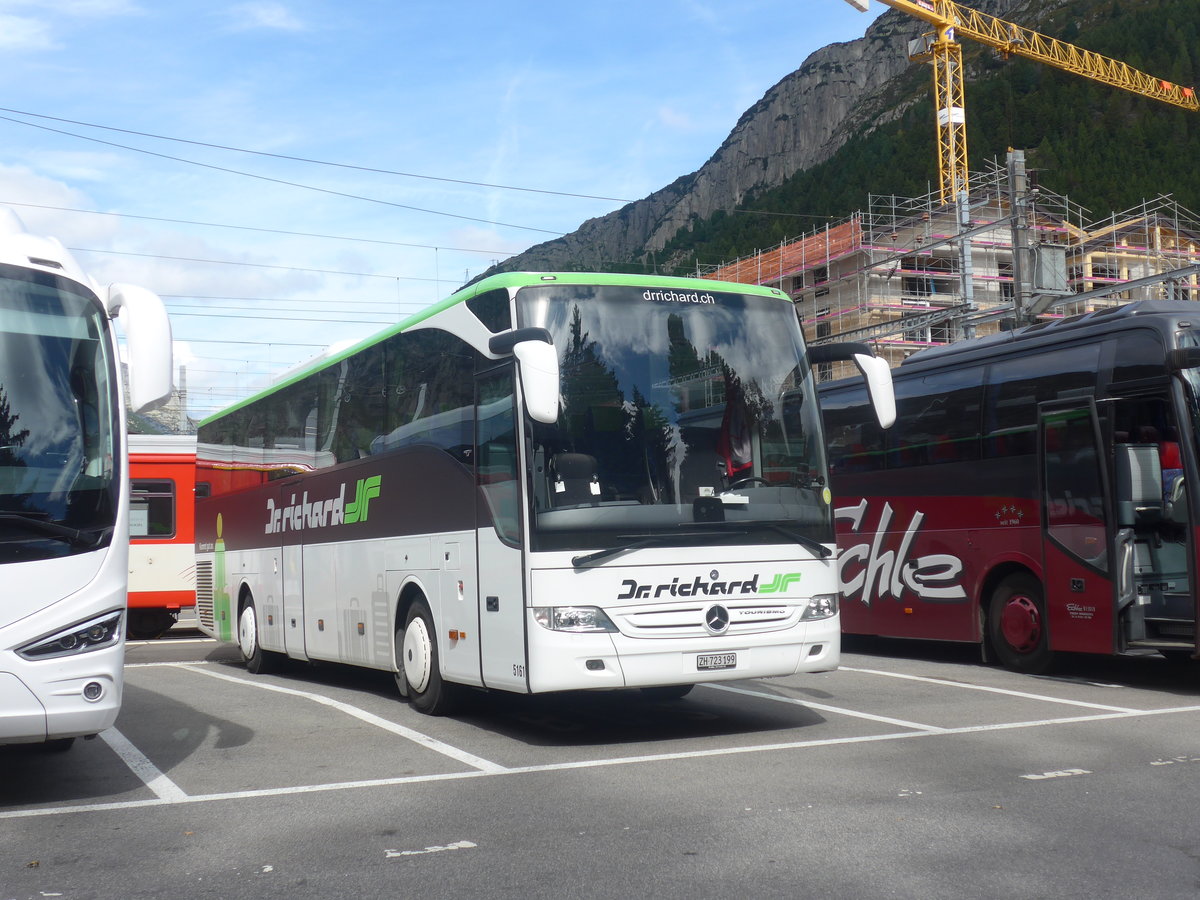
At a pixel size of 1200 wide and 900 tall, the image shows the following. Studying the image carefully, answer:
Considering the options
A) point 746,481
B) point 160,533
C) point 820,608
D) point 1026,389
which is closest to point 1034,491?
point 1026,389

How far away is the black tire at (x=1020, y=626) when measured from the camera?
1348cm

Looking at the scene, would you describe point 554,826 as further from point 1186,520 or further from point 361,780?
point 1186,520

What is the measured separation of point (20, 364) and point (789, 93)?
191 meters

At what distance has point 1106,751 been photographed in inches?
337

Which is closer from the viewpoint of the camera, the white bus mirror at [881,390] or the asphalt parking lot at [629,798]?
the asphalt parking lot at [629,798]

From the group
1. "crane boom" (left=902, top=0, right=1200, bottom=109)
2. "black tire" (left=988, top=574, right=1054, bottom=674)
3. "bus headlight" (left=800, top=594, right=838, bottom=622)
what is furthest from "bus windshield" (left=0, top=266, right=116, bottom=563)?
"crane boom" (left=902, top=0, right=1200, bottom=109)

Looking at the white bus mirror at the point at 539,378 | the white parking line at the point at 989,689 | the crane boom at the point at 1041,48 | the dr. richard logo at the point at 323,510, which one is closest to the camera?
the white bus mirror at the point at 539,378

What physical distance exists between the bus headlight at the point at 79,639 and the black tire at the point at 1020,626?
31.0 ft

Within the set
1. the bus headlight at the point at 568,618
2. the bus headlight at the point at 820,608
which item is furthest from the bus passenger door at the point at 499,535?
the bus headlight at the point at 820,608

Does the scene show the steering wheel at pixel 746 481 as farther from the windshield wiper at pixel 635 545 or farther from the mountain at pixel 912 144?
the mountain at pixel 912 144

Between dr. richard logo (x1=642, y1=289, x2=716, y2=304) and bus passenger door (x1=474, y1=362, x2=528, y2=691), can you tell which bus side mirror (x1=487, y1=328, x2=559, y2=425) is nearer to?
bus passenger door (x1=474, y1=362, x2=528, y2=691)

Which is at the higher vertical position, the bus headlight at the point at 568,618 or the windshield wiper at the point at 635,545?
the windshield wiper at the point at 635,545

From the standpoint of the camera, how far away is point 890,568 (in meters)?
15.9

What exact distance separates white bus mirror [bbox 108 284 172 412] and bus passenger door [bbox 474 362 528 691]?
2.58 m
